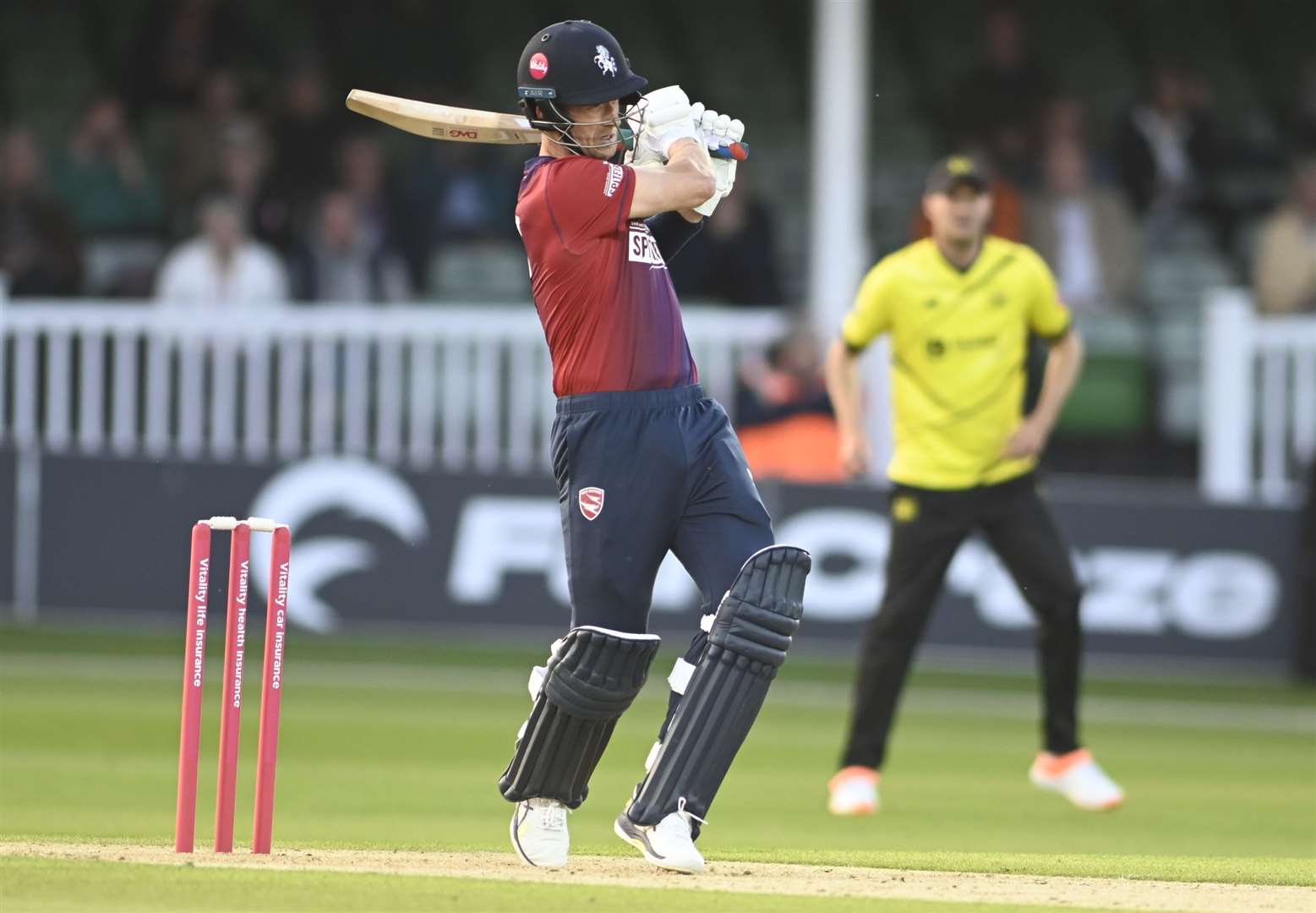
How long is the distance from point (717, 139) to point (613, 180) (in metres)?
0.47

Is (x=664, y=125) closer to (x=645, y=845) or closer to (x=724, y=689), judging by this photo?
(x=724, y=689)

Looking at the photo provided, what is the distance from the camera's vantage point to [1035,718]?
37.1 ft

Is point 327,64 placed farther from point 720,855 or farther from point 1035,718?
point 720,855

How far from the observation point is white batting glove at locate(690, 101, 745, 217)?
618cm

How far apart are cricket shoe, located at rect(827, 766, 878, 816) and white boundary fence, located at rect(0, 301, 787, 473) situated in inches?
210

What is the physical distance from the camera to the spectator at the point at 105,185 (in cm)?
1540

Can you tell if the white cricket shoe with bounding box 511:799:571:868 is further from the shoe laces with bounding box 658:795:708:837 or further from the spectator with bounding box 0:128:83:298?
the spectator with bounding box 0:128:83:298

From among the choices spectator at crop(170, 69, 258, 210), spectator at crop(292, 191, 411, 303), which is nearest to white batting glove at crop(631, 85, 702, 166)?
spectator at crop(292, 191, 411, 303)

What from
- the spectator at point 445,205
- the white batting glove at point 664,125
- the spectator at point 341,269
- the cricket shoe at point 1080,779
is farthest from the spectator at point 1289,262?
the white batting glove at point 664,125

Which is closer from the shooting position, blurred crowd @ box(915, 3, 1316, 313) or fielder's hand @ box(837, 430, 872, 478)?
fielder's hand @ box(837, 430, 872, 478)

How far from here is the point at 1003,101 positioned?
641 inches

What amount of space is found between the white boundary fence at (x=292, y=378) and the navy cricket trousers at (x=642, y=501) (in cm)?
752

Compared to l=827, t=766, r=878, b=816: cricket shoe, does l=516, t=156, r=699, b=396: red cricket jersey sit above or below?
above

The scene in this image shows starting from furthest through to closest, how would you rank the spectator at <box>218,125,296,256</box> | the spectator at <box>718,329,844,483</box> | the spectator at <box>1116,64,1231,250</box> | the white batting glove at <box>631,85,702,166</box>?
the spectator at <box>1116,64,1231,250</box> → the spectator at <box>218,125,296,256</box> → the spectator at <box>718,329,844,483</box> → the white batting glove at <box>631,85,702,166</box>
